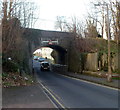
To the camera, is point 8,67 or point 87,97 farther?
point 8,67

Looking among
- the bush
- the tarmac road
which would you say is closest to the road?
the tarmac road

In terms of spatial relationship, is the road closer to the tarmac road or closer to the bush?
the tarmac road

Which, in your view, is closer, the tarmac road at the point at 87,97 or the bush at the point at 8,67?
the tarmac road at the point at 87,97

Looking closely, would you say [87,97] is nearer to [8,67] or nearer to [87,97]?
[87,97]

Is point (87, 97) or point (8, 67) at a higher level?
point (8, 67)

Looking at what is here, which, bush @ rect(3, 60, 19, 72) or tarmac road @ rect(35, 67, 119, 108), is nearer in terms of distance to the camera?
tarmac road @ rect(35, 67, 119, 108)

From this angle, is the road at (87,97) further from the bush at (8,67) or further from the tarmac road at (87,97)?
the bush at (8,67)

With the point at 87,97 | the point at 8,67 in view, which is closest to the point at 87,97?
the point at 87,97

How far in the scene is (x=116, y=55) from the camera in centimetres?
2341

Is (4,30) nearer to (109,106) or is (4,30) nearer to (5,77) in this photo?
(5,77)

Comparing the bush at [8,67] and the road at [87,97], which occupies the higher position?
the bush at [8,67]

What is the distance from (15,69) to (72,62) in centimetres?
1649

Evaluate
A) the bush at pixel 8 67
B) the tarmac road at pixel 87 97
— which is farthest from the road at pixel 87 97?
the bush at pixel 8 67

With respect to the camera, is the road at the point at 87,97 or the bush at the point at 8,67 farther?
the bush at the point at 8,67
